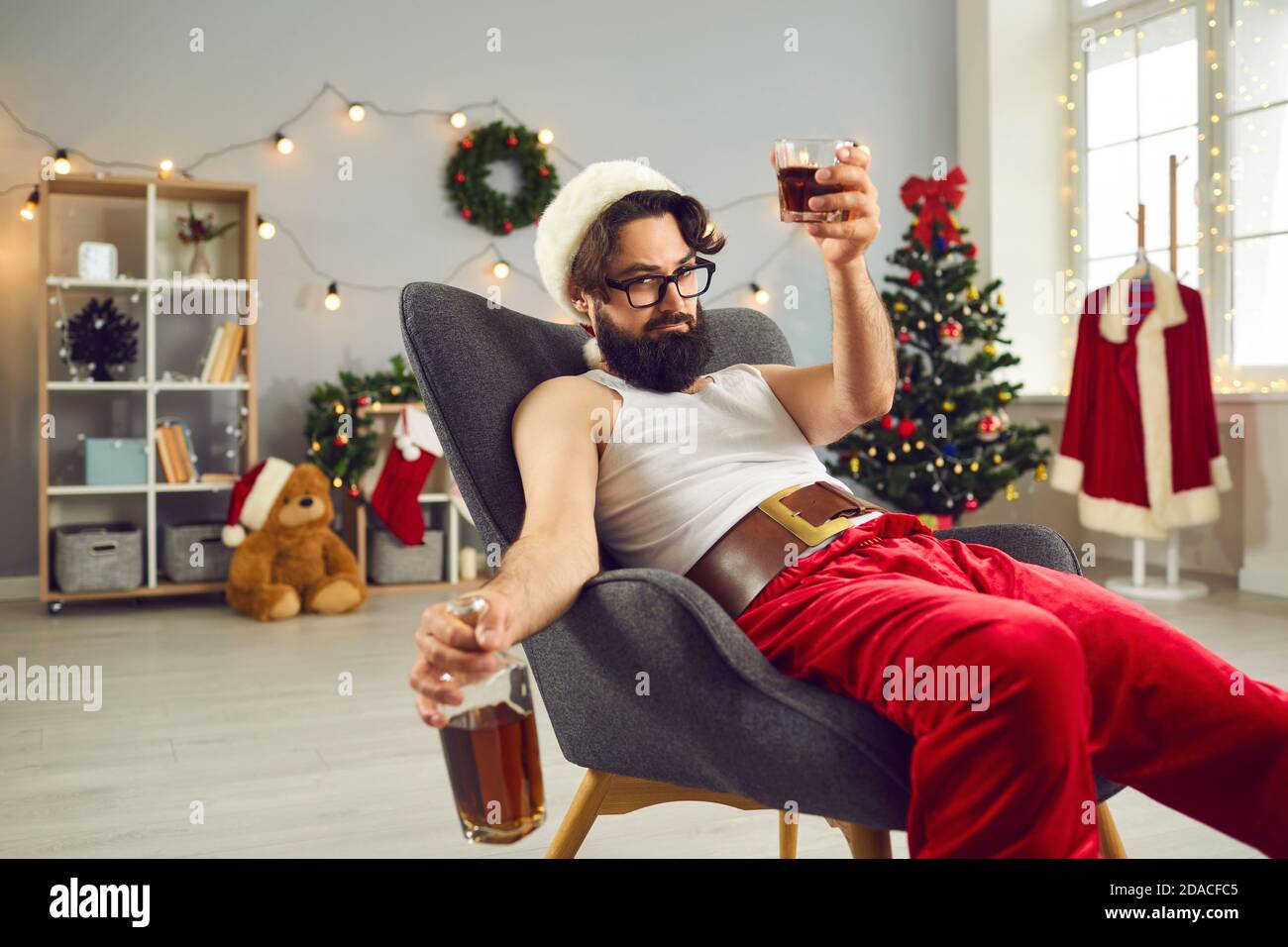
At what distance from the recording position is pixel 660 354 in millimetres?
1683

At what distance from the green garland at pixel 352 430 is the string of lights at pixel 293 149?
0.43m

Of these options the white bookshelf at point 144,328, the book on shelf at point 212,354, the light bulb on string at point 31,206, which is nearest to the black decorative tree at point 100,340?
the white bookshelf at point 144,328

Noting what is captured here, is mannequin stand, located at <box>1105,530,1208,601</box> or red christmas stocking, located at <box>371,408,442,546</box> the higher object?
red christmas stocking, located at <box>371,408,442,546</box>

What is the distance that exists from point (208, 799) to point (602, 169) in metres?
1.40

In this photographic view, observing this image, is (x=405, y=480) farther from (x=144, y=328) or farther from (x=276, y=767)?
(x=276, y=767)

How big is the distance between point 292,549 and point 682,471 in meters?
2.91

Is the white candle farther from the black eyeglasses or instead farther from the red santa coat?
the black eyeglasses

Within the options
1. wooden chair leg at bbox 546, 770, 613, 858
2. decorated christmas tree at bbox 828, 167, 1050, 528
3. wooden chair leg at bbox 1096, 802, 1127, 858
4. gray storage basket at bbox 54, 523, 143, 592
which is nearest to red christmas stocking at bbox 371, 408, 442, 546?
gray storage basket at bbox 54, 523, 143, 592

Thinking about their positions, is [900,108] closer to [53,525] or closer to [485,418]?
[53,525]

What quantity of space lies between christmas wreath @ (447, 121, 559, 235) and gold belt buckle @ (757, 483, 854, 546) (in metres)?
3.62

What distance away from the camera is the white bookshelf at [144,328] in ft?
13.5

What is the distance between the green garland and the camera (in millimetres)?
4426

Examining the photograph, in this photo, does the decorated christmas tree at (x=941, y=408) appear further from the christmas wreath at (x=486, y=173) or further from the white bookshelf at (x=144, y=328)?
the white bookshelf at (x=144, y=328)

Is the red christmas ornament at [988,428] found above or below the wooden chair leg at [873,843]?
above
